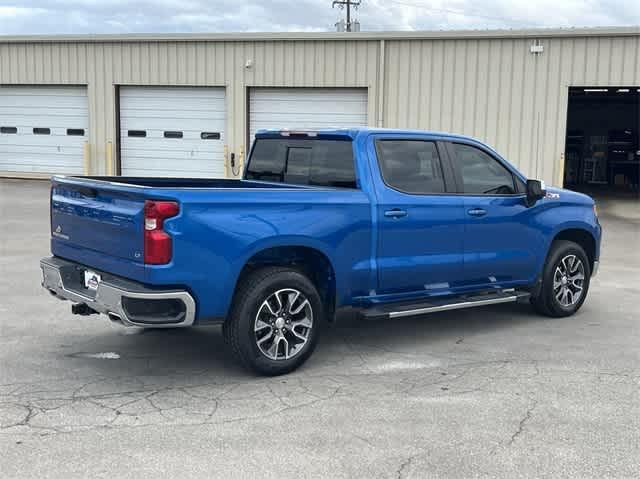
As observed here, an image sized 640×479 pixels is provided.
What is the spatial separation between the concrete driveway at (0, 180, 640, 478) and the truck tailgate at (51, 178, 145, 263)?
3.07 feet

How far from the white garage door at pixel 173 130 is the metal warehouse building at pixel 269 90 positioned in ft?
0.10

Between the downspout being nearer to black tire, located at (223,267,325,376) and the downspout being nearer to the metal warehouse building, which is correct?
the metal warehouse building

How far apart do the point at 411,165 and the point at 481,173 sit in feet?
2.83

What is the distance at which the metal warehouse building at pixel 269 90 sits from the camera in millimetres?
19000

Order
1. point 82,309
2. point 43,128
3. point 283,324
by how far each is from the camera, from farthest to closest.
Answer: point 43,128 < point 82,309 < point 283,324

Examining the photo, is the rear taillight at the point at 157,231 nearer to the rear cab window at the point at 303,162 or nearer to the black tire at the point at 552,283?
the rear cab window at the point at 303,162

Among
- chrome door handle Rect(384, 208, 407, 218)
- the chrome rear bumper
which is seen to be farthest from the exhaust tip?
chrome door handle Rect(384, 208, 407, 218)

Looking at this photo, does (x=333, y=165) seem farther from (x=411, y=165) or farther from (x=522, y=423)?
(x=522, y=423)

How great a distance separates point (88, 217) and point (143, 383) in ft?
4.12

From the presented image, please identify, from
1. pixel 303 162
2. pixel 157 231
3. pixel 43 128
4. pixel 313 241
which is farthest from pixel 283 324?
pixel 43 128

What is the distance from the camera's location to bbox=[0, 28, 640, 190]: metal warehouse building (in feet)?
62.3

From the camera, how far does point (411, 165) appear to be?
664 cm

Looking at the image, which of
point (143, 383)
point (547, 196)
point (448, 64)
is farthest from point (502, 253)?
point (448, 64)

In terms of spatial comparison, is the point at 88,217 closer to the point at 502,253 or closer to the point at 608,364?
the point at 502,253
